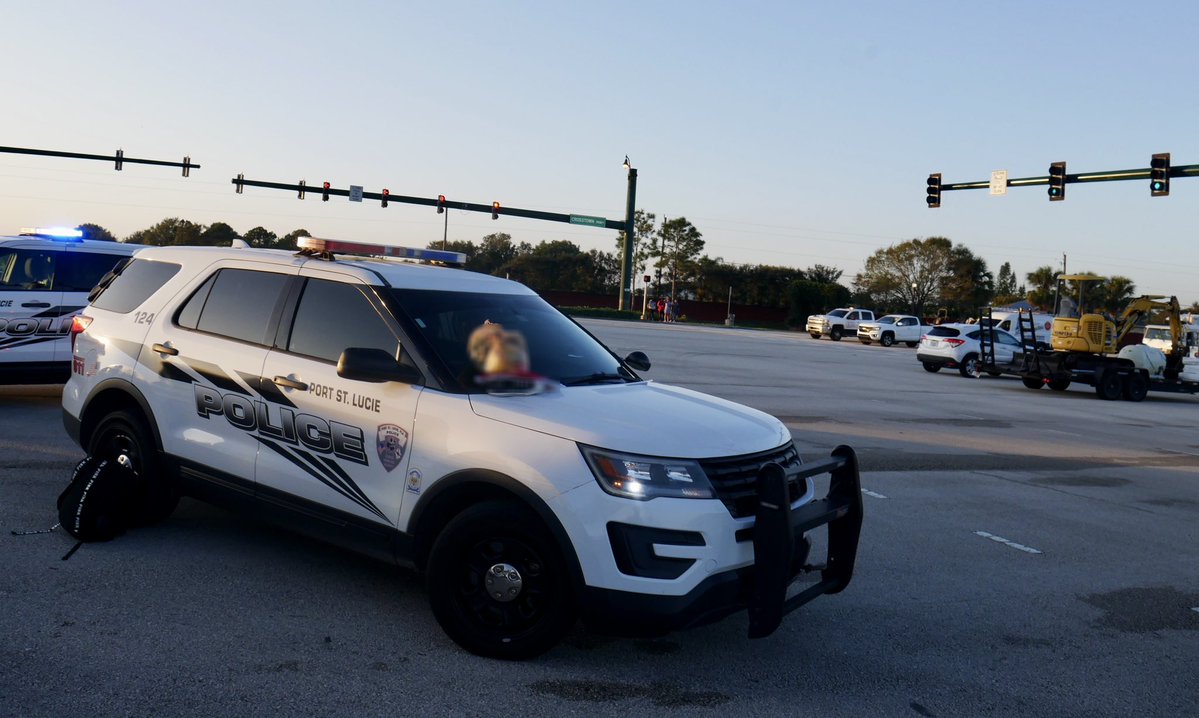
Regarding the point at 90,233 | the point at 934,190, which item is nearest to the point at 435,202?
the point at 934,190

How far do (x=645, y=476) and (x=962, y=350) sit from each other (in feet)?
85.0

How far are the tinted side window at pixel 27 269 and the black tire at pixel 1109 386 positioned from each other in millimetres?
21623

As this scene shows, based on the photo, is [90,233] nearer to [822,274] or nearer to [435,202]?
[435,202]

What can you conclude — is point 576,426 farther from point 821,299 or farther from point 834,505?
point 821,299

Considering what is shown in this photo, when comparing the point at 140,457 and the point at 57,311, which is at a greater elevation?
the point at 57,311

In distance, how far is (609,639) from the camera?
16.2 ft

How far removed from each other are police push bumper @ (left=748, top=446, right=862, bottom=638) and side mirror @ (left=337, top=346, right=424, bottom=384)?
171cm

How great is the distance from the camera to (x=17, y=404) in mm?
11172

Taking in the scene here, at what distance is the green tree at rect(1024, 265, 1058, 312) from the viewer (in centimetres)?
9900

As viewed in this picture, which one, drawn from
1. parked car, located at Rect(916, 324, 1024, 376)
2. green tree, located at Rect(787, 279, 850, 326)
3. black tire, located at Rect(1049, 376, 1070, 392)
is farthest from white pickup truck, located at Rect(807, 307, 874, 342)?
black tire, located at Rect(1049, 376, 1070, 392)

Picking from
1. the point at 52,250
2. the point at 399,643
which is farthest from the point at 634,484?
the point at 52,250

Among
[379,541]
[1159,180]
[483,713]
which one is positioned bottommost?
[483,713]

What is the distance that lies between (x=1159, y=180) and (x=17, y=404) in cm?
2618

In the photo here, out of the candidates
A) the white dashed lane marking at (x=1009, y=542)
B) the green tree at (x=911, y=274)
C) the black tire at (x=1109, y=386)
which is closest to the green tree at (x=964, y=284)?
the green tree at (x=911, y=274)
